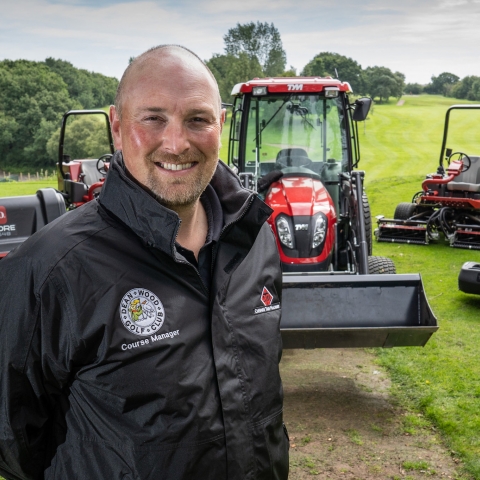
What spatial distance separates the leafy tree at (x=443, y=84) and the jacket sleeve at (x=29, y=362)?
60997 mm

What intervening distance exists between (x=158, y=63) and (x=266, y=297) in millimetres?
635

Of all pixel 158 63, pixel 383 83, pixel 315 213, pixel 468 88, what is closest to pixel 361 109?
pixel 315 213

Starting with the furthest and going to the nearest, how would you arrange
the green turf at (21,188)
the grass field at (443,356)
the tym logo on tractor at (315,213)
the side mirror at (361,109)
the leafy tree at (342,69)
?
the leafy tree at (342,69) < the green turf at (21,188) < the side mirror at (361,109) < the tym logo on tractor at (315,213) < the grass field at (443,356)

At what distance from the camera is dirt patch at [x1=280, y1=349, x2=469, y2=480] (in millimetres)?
3781

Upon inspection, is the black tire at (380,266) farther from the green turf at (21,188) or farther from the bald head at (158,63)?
A: the green turf at (21,188)

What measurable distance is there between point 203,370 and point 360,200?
14.4ft

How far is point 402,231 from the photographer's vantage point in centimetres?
1006

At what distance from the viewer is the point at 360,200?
570 centimetres

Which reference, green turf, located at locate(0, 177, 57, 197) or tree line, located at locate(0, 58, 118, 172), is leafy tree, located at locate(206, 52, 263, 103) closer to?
tree line, located at locate(0, 58, 118, 172)

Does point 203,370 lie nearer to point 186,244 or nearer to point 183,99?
point 186,244

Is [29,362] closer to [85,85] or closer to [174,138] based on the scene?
[174,138]

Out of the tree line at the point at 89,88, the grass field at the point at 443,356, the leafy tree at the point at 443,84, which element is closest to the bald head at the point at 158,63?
the grass field at the point at 443,356

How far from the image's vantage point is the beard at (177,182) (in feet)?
5.06

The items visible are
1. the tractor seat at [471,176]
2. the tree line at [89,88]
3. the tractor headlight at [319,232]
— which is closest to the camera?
the tractor headlight at [319,232]
